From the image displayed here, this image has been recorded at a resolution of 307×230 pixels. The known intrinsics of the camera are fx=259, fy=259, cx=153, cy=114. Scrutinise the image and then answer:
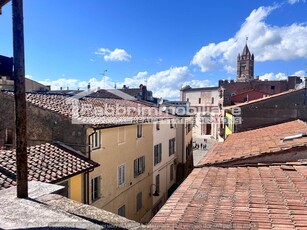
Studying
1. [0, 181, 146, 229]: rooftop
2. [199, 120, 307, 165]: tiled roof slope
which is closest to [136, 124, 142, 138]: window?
[199, 120, 307, 165]: tiled roof slope

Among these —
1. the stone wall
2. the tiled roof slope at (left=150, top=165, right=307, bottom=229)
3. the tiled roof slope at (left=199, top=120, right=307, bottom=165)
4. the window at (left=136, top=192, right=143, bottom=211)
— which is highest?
the stone wall

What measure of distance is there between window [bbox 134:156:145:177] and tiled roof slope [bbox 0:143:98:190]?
17.8 ft

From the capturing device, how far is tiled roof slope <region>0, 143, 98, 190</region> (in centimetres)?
770

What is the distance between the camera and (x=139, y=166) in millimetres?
16000

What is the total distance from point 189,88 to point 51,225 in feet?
243

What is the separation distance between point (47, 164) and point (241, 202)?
6570 mm

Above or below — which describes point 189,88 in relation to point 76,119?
above

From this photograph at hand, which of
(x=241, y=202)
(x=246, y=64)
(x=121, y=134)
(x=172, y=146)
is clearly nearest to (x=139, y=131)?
(x=121, y=134)

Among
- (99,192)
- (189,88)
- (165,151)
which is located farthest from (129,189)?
(189,88)

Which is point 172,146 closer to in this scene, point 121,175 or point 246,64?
point 121,175

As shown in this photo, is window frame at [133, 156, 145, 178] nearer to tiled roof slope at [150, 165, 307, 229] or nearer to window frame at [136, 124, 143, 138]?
window frame at [136, 124, 143, 138]

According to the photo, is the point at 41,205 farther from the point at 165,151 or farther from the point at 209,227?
the point at 165,151

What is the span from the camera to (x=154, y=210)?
1869 centimetres

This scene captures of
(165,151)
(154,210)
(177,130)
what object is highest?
(177,130)
